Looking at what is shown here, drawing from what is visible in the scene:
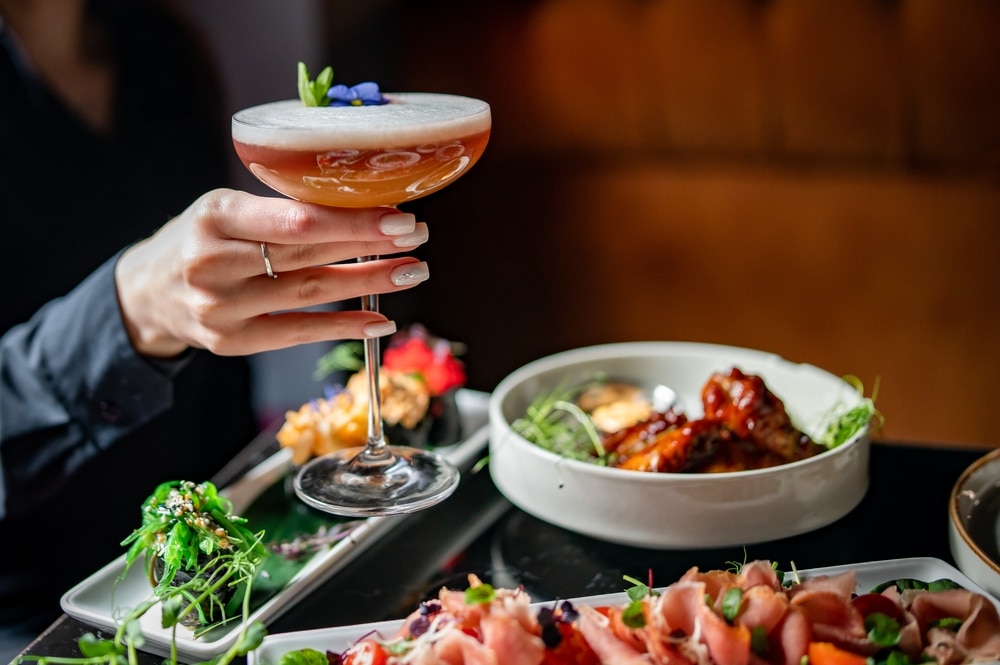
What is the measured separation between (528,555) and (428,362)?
55cm

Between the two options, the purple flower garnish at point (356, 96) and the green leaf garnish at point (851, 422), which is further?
the green leaf garnish at point (851, 422)

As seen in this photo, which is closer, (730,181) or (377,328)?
(377,328)

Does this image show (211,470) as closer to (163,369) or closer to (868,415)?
(163,369)

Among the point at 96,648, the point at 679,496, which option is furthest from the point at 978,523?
the point at 96,648

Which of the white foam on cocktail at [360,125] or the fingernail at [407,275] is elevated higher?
the white foam on cocktail at [360,125]

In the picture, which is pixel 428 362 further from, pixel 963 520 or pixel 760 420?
pixel 963 520

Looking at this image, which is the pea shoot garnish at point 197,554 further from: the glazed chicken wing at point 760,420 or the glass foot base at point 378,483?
the glazed chicken wing at point 760,420

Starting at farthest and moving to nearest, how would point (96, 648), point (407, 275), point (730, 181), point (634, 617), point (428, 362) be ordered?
1. point (730, 181)
2. point (428, 362)
3. point (407, 275)
4. point (634, 617)
5. point (96, 648)

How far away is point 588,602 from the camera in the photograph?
113cm

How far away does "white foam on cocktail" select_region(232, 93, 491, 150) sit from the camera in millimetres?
1026

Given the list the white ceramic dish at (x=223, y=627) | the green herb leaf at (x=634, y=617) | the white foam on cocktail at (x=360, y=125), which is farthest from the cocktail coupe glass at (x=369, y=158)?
the green herb leaf at (x=634, y=617)

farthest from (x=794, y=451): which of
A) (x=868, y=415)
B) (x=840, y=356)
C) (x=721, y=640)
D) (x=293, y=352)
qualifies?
(x=293, y=352)

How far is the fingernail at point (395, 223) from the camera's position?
1.14m

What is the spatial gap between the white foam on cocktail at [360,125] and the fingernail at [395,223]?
0.40 feet
